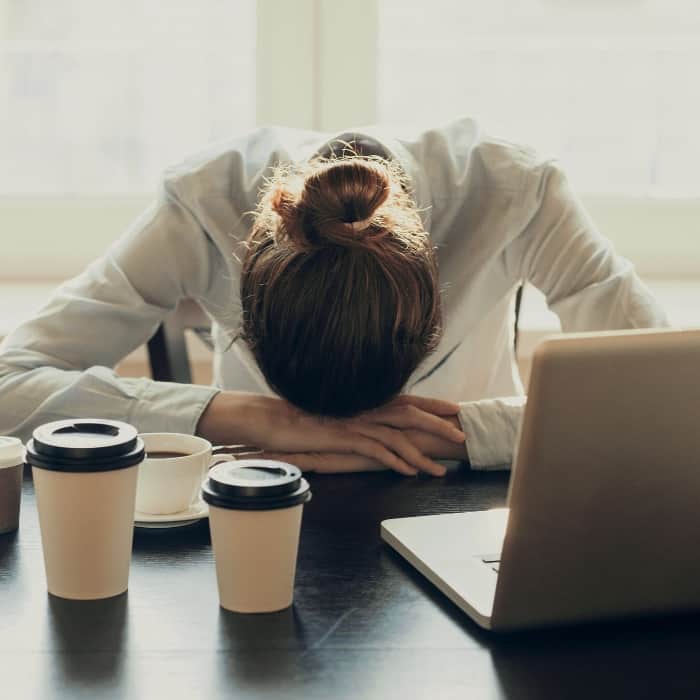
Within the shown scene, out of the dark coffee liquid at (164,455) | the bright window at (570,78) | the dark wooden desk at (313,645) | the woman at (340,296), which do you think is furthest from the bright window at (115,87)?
the dark wooden desk at (313,645)

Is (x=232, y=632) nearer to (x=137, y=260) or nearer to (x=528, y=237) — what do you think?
(x=137, y=260)

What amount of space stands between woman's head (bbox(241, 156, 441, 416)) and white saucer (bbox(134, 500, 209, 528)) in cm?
20

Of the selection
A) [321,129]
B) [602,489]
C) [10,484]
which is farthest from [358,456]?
[321,129]

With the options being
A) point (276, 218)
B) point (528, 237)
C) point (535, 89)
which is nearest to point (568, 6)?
point (535, 89)

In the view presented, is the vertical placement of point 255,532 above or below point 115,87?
below

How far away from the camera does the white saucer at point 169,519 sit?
111cm

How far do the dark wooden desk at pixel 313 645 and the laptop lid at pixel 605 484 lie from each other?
0.03 meters

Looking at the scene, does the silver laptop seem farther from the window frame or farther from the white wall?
the white wall

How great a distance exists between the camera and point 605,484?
0.84 meters

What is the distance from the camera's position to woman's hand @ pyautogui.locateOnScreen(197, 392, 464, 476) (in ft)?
4.41

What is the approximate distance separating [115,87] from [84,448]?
1771 mm

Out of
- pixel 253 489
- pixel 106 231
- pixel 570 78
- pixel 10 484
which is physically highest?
pixel 570 78

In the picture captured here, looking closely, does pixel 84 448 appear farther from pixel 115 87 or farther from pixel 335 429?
pixel 115 87

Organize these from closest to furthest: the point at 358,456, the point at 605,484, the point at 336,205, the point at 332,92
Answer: the point at 605,484, the point at 336,205, the point at 358,456, the point at 332,92
